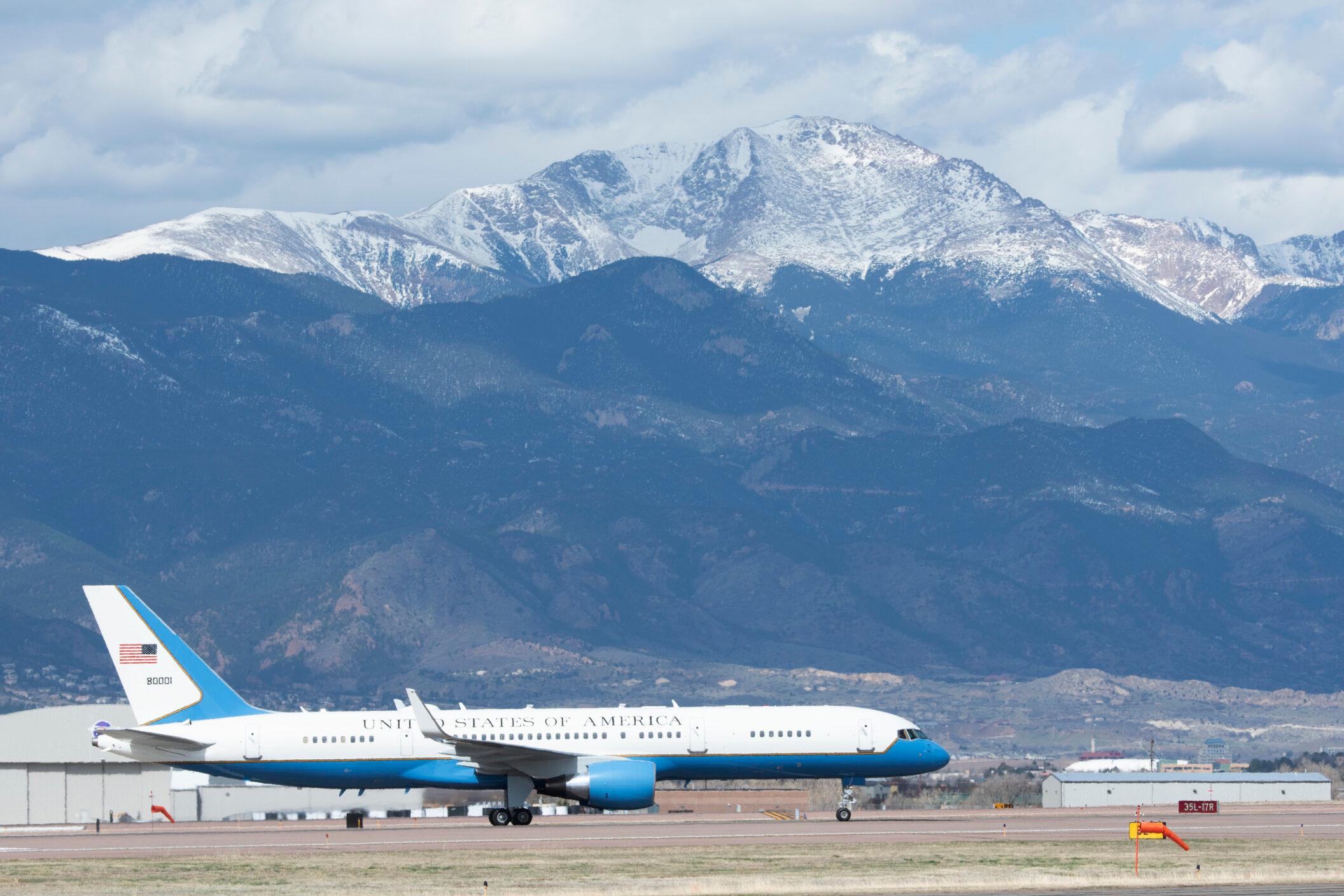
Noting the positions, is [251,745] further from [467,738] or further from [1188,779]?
[1188,779]

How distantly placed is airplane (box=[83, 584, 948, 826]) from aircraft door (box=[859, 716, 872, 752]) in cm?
4

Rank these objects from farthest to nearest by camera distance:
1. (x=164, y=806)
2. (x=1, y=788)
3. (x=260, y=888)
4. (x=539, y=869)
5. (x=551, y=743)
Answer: (x=164, y=806), (x=1, y=788), (x=551, y=743), (x=539, y=869), (x=260, y=888)

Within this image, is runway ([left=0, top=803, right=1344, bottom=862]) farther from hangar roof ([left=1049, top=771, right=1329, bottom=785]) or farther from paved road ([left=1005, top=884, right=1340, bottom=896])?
hangar roof ([left=1049, top=771, right=1329, bottom=785])

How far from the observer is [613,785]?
101 meters

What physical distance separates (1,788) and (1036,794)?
8654cm

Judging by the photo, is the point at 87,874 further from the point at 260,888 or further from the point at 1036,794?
the point at 1036,794

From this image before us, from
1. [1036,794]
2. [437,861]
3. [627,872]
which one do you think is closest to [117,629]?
[437,861]

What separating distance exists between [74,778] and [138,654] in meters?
45.9

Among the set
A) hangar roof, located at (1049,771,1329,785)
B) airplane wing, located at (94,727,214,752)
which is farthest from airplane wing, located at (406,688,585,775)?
hangar roof, located at (1049,771,1329,785)

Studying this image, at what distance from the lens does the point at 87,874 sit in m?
81.2

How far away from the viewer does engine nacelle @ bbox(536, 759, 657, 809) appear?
10112 cm

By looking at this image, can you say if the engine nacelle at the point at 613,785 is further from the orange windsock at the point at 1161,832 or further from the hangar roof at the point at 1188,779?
the hangar roof at the point at 1188,779

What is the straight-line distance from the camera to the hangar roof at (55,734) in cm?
14938

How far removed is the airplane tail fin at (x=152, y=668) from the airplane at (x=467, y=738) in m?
0.07
